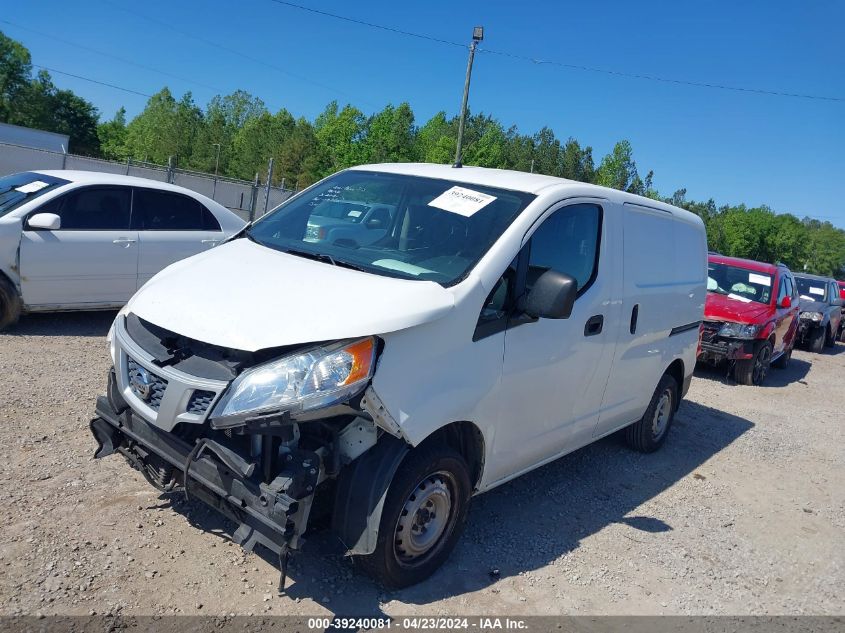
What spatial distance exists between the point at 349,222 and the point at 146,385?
1606mm

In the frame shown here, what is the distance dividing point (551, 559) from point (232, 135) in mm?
74915

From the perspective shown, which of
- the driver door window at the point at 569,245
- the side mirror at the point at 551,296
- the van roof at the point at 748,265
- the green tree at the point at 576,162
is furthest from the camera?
the green tree at the point at 576,162

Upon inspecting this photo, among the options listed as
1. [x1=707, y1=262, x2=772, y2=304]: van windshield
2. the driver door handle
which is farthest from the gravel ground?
[x1=707, y1=262, x2=772, y2=304]: van windshield

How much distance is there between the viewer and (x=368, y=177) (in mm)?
4570

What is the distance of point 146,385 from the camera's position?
10.4ft

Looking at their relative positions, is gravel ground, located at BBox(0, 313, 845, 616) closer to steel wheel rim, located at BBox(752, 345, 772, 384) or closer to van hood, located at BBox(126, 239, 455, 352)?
van hood, located at BBox(126, 239, 455, 352)

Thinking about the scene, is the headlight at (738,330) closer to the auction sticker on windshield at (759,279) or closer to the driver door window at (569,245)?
the auction sticker on windshield at (759,279)

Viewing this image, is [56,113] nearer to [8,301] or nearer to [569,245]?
[8,301]

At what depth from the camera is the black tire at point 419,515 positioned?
314 cm

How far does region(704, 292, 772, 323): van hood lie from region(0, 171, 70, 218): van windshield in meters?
8.57

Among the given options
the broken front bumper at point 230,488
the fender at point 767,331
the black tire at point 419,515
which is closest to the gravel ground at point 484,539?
the black tire at point 419,515

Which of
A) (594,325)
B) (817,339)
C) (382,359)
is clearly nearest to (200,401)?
(382,359)

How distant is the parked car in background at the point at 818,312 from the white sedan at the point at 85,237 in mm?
13810

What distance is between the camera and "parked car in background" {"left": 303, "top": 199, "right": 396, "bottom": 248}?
13.1ft
